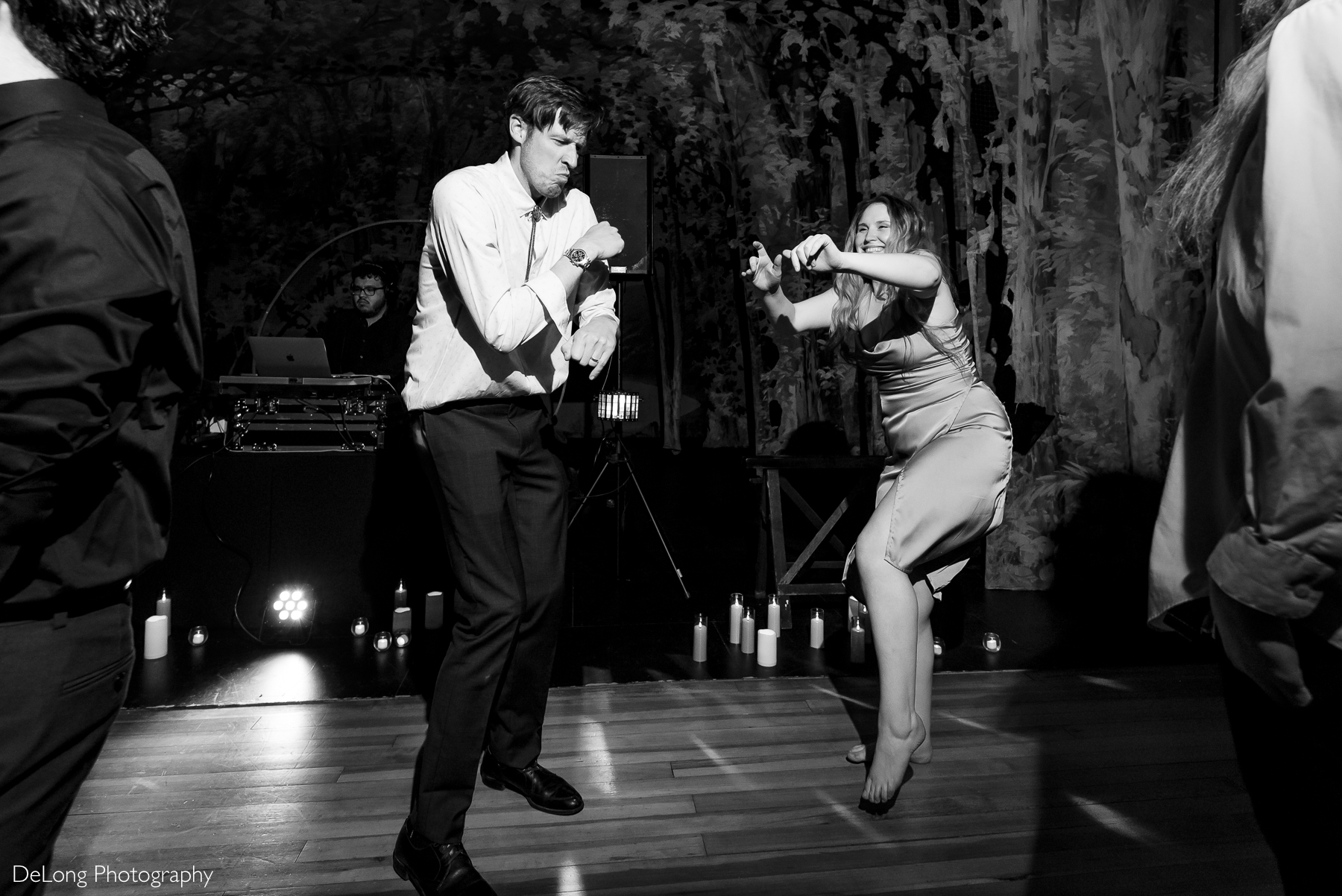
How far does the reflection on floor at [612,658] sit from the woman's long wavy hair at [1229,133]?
8.78 ft

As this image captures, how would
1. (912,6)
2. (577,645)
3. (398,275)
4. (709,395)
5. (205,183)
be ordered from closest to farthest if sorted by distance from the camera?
(577,645), (912,6), (205,183), (398,275), (709,395)

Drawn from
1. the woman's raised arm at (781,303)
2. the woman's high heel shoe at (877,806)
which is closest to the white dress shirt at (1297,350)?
the woman's high heel shoe at (877,806)

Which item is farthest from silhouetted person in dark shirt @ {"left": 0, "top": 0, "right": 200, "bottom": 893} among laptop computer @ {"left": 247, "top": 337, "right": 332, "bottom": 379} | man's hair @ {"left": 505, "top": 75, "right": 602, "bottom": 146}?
laptop computer @ {"left": 247, "top": 337, "right": 332, "bottom": 379}

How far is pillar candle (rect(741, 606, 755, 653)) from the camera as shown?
3680 mm

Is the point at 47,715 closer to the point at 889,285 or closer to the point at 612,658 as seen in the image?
the point at 889,285

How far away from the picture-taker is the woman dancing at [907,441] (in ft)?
7.80

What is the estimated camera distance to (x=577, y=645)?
3.78 m

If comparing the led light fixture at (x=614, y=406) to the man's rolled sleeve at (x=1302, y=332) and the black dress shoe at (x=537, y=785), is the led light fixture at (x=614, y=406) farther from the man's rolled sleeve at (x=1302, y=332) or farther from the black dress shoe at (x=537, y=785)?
the man's rolled sleeve at (x=1302, y=332)

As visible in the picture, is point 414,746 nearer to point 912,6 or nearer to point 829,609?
point 829,609

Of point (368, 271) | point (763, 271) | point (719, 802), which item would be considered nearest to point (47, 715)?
point (719, 802)

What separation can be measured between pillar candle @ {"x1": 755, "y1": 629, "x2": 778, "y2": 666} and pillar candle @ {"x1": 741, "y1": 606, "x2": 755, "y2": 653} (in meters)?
0.12

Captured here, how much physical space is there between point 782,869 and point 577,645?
1.89 m

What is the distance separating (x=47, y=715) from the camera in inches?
35.7

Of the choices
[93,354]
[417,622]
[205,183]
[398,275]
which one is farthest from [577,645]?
[205,183]
